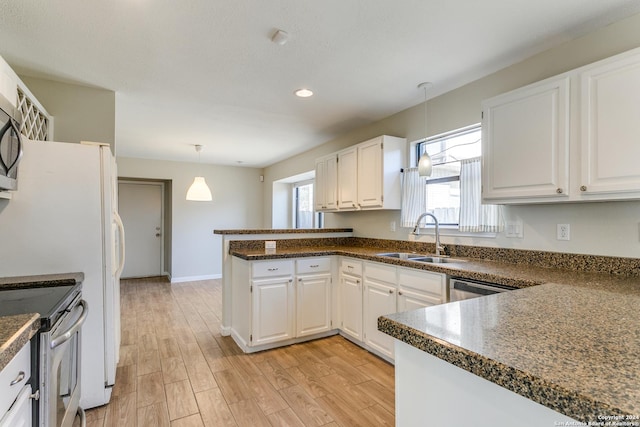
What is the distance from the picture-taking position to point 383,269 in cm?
266

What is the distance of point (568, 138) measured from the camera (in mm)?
1820

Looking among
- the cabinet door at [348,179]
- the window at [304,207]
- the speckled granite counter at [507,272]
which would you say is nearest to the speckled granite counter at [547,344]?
the speckled granite counter at [507,272]

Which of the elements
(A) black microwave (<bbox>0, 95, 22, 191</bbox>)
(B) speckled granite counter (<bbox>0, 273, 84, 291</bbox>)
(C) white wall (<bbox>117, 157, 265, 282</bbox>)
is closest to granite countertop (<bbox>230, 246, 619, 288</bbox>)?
(B) speckled granite counter (<bbox>0, 273, 84, 291</bbox>)

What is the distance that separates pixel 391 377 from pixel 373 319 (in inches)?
19.6

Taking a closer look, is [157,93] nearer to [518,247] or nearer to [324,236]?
[324,236]

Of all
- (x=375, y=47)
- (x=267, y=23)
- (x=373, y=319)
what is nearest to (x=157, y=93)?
(x=267, y=23)

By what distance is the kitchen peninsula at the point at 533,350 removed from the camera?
1.88 feet

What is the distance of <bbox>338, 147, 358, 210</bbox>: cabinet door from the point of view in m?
3.59

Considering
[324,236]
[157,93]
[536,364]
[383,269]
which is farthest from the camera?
[324,236]

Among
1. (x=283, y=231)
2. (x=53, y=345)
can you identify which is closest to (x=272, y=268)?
(x=283, y=231)

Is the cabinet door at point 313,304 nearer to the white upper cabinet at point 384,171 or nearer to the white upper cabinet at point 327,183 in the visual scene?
the white upper cabinet at point 384,171

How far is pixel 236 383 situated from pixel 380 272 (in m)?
1.41

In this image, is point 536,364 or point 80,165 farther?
point 80,165

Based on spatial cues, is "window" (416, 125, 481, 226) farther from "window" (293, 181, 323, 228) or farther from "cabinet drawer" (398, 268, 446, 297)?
"window" (293, 181, 323, 228)
